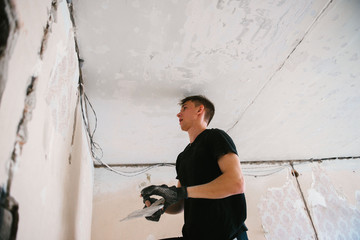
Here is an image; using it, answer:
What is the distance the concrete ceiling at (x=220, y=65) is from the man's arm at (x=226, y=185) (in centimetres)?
76

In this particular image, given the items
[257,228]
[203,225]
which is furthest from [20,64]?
[257,228]

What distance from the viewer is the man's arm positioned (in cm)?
106

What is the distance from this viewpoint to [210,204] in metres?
1.21

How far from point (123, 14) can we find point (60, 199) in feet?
3.28

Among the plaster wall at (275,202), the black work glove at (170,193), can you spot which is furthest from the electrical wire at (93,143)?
the black work glove at (170,193)

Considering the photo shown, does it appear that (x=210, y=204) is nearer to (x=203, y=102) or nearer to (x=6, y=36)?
(x=203, y=102)

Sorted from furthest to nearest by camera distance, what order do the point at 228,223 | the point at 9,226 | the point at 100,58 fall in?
the point at 100,58, the point at 228,223, the point at 9,226

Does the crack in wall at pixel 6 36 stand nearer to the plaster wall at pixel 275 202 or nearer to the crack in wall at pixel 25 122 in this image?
the crack in wall at pixel 25 122

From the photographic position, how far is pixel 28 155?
0.59 metres

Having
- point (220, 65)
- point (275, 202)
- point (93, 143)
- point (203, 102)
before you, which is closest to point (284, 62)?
point (220, 65)

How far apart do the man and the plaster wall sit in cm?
130

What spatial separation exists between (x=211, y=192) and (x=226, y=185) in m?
0.08

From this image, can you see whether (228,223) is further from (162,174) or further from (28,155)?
(162,174)

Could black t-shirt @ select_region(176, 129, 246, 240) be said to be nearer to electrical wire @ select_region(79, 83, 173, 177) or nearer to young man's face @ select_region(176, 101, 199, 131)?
young man's face @ select_region(176, 101, 199, 131)
